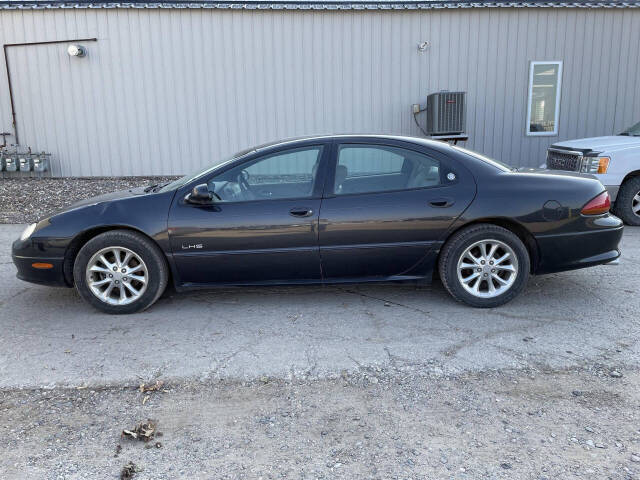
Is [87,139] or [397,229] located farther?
[87,139]

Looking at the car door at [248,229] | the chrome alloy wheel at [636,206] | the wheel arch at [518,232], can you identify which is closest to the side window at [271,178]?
the car door at [248,229]

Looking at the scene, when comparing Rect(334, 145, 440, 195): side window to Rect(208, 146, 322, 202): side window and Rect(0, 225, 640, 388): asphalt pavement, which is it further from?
Rect(0, 225, 640, 388): asphalt pavement

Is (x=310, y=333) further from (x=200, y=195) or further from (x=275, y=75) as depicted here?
(x=275, y=75)

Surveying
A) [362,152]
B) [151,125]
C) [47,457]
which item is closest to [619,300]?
[362,152]

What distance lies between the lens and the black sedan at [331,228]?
4.29m

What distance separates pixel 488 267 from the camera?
172 inches

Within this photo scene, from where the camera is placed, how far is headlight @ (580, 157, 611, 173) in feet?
24.0

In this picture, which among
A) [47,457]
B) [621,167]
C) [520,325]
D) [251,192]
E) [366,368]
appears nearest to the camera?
[47,457]

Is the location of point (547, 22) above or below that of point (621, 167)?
above

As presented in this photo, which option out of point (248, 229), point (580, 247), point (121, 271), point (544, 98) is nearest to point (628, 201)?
point (580, 247)

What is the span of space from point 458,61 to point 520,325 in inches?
338

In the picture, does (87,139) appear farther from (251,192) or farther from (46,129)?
(251,192)

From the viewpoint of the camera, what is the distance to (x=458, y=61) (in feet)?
37.0

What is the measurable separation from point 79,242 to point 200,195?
1.12 m
